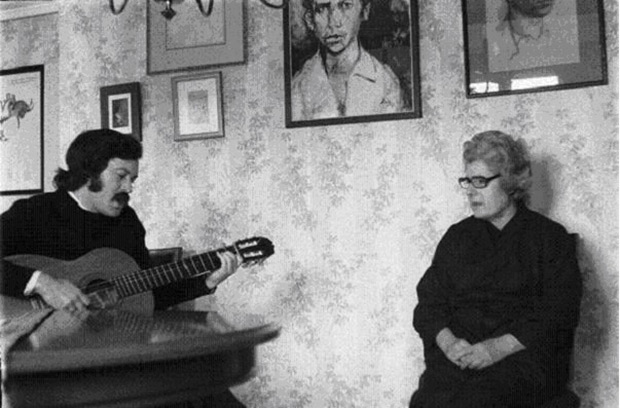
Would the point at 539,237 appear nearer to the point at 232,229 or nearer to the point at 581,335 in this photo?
the point at 581,335

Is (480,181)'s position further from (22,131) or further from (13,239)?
(22,131)

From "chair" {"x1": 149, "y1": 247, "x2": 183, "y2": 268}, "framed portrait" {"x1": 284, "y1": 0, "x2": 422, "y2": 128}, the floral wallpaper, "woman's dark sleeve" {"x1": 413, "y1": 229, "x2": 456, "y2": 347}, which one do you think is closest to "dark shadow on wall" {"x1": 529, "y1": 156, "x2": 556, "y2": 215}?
the floral wallpaper

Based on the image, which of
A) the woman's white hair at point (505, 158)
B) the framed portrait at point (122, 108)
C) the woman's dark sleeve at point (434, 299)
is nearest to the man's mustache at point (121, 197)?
the framed portrait at point (122, 108)

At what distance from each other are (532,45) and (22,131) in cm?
268

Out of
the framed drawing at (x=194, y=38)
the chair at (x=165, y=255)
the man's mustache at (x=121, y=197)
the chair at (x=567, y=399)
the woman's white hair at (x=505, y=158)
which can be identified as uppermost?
the framed drawing at (x=194, y=38)

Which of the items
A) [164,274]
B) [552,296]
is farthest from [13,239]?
[552,296]

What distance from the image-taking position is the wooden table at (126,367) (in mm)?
1068

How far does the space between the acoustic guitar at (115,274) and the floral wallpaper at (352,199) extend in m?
0.43

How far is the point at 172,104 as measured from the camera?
3150 mm

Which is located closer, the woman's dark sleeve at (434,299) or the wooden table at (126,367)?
the wooden table at (126,367)

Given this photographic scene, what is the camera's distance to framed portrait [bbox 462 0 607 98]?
2471 mm

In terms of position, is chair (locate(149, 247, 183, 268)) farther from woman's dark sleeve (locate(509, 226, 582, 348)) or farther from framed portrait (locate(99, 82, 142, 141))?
woman's dark sleeve (locate(509, 226, 582, 348))

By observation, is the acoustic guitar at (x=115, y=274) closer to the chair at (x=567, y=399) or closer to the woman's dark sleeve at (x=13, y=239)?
the woman's dark sleeve at (x=13, y=239)

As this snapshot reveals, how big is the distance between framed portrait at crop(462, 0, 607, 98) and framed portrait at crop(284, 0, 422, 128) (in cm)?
23
